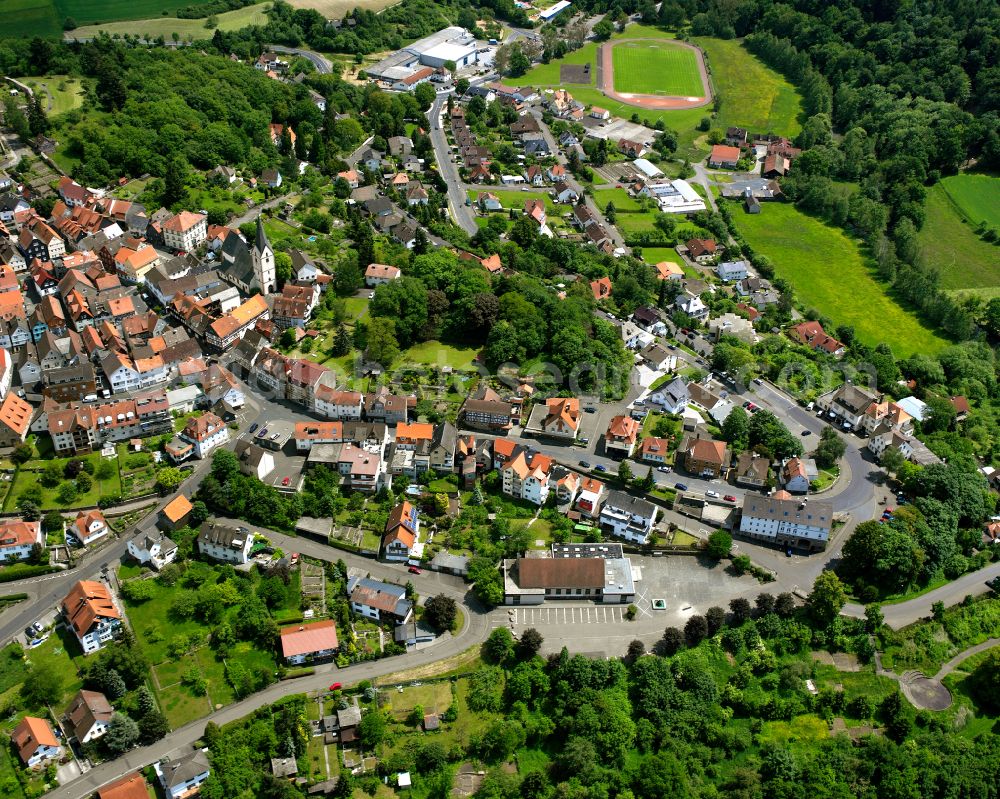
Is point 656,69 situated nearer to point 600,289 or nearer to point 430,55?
point 430,55

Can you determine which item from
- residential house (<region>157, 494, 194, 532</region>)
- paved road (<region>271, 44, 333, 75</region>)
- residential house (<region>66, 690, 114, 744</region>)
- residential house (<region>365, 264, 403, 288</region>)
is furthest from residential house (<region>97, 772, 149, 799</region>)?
paved road (<region>271, 44, 333, 75</region>)

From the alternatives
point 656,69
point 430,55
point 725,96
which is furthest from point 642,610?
point 656,69

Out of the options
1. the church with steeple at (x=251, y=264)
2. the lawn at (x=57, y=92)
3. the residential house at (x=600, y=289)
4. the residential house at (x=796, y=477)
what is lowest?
the residential house at (x=796, y=477)

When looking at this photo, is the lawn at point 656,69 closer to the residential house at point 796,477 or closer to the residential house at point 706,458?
the residential house at point 706,458

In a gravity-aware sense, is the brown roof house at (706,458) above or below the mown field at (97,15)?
below

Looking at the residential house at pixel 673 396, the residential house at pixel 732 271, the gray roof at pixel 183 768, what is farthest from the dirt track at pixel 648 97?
the gray roof at pixel 183 768

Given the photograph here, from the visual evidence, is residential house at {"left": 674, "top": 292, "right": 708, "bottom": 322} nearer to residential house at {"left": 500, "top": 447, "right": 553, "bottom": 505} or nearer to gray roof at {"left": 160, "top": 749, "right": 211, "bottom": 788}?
residential house at {"left": 500, "top": 447, "right": 553, "bottom": 505}
